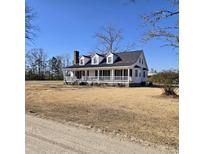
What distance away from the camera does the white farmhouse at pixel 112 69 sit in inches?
974

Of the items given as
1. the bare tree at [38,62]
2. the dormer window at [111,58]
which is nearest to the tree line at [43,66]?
the bare tree at [38,62]

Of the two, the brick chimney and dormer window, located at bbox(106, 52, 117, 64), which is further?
the brick chimney

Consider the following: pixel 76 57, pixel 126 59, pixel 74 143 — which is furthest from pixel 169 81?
pixel 76 57

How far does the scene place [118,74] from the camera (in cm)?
2578

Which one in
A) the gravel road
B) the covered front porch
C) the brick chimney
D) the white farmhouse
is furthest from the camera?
the brick chimney

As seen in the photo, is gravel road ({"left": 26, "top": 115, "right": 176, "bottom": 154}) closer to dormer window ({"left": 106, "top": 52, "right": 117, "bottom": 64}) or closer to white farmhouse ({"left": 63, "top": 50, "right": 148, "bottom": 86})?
white farmhouse ({"left": 63, "top": 50, "right": 148, "bottom": 86})

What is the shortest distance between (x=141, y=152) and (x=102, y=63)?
25141mm

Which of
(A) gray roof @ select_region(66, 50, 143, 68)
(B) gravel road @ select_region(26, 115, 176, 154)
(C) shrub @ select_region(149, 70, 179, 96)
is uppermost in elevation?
(A) gray roof @ select_region(66, 50, 143, 68)

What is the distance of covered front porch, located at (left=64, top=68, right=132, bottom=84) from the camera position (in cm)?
2486

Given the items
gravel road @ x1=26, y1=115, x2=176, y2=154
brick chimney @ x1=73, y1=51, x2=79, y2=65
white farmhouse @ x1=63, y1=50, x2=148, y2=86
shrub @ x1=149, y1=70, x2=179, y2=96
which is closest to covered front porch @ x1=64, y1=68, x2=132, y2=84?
white farmhouse @ x1=63, y1=50, x2=148, y2=86

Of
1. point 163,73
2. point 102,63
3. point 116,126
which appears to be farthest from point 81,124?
point 102,63

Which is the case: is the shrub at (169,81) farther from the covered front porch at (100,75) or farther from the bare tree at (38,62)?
the bare tree at (38,62)

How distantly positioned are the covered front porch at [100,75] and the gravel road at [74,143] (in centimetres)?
2040
